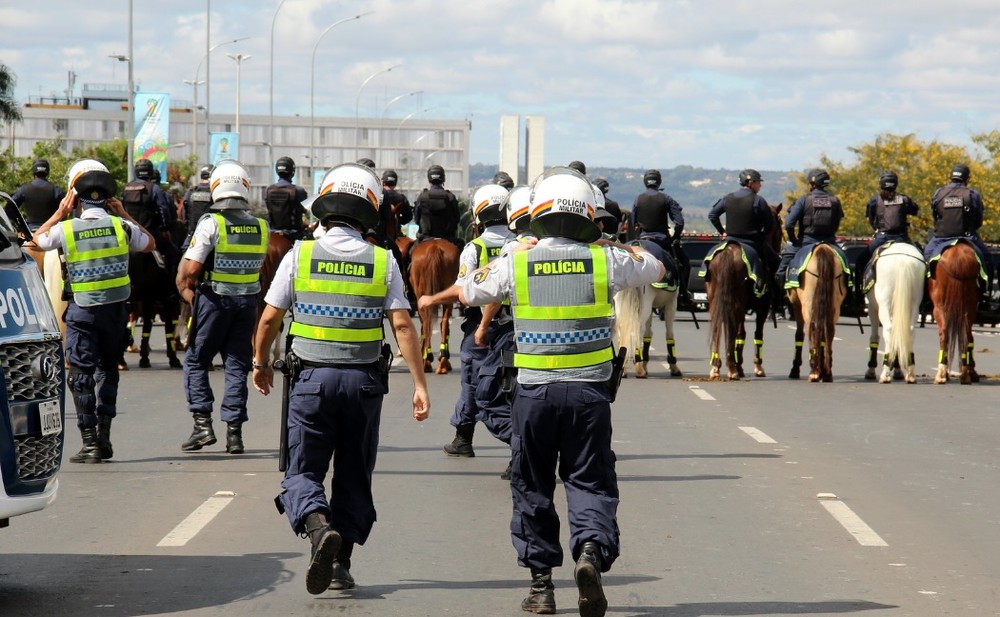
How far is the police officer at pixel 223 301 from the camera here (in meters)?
12.3

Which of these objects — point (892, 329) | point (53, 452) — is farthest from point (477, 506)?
point (892, 329)

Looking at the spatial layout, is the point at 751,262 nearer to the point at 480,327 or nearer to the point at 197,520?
the point at 480,327

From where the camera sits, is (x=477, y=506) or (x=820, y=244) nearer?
(x=477, y=506)

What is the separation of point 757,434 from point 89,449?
18.2 ft

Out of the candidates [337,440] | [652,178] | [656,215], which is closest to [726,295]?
[656,215]

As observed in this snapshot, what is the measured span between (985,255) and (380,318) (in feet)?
43.0

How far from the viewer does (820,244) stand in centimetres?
1959

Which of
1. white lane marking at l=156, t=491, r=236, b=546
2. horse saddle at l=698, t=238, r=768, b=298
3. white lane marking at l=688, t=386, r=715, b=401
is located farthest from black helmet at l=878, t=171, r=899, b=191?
white lane marking at l=156, t=491, r=236, b=546

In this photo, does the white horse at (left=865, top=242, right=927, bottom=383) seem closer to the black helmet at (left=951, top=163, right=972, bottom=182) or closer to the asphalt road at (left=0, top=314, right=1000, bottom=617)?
the black helmet at (left=951, top=163, right=972, bottom=182)

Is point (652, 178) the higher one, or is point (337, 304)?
point (652, 178)

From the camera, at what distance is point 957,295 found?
19188 mm

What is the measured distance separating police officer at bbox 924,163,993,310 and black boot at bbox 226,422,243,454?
10.2 m

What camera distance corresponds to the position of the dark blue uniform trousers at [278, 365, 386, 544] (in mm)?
7395

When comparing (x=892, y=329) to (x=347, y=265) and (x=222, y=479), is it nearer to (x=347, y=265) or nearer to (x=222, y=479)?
(x=222, y=479)
